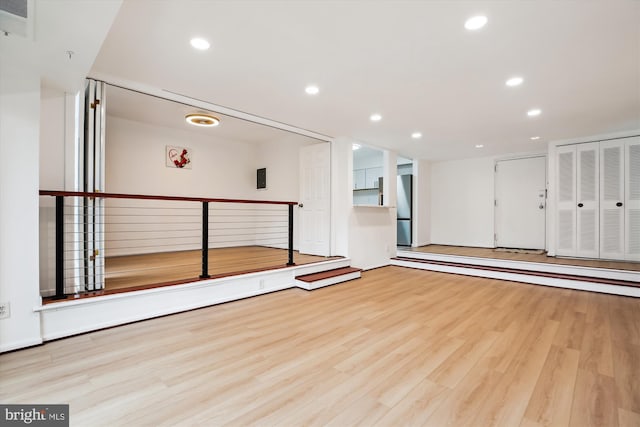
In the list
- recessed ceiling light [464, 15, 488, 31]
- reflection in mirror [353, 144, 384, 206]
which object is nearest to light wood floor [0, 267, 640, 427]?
recessed ceiling light [464, 15, 488, 31]

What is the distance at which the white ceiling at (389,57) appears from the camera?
1973 millimetres

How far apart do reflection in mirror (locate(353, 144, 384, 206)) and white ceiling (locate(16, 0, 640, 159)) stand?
3.40m

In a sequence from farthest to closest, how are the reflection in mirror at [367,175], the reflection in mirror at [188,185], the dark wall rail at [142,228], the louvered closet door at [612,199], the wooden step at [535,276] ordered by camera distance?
the reflection in mirror at [367,175], the louvered closet door at [612,199], the reflection in mirror at [188,185], the wooden step at [535,276], the dark wall rail at [142,228]

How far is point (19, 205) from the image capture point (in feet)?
7.01

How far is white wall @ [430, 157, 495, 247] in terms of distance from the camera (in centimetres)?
689

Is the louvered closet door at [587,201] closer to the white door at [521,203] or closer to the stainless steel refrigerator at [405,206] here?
the white door at [521,203]

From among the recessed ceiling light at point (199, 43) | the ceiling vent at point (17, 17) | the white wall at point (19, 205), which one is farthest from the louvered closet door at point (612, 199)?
the white wall at point (19, 205)

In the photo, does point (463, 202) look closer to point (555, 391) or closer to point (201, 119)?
point (555, 391)

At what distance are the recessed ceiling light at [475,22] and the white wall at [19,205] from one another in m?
3.31

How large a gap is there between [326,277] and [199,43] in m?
3.25

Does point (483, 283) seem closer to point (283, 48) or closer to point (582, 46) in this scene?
point (582, 46)

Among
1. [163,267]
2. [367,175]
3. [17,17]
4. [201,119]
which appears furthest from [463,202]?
[17,17]

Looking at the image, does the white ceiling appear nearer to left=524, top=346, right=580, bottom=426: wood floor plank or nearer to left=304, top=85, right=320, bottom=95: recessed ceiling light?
left=304, top=85, right=320, bottom=95: recessed ceiling light

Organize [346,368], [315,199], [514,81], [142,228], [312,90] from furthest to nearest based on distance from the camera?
[142,228] → [315,199] → [312,90] → [514,81] → [346,368]
